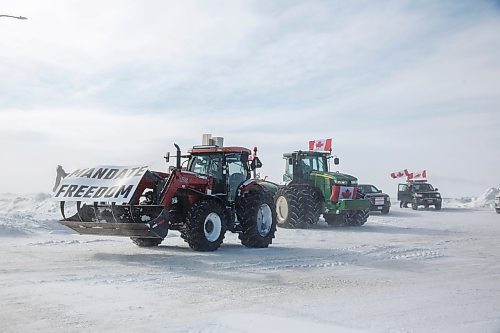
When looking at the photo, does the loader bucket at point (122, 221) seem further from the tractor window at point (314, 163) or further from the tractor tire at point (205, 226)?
the tractor window at point (314, 163)

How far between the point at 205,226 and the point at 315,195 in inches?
341

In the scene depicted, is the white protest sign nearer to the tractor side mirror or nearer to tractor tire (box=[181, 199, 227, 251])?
tractor tire (box=[181, 199, 227, 251])

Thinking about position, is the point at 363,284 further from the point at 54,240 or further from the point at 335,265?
the point at 54,240

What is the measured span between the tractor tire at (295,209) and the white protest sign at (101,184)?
8518mm

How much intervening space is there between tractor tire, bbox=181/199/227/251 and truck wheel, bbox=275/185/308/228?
6975mm

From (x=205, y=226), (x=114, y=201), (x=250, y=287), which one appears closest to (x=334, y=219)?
(x=205, y=226)

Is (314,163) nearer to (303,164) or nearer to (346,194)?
(303,164)

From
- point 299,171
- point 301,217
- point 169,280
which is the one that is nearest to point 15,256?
point 169,280

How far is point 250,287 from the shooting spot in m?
7.97

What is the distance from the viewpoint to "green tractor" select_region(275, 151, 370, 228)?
63.2ft

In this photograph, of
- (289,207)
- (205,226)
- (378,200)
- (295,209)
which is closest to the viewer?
(205,226)

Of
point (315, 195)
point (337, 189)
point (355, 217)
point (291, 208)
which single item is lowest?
point (355, 217)

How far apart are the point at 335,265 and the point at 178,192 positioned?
3.77m

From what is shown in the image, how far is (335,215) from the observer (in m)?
20.9
